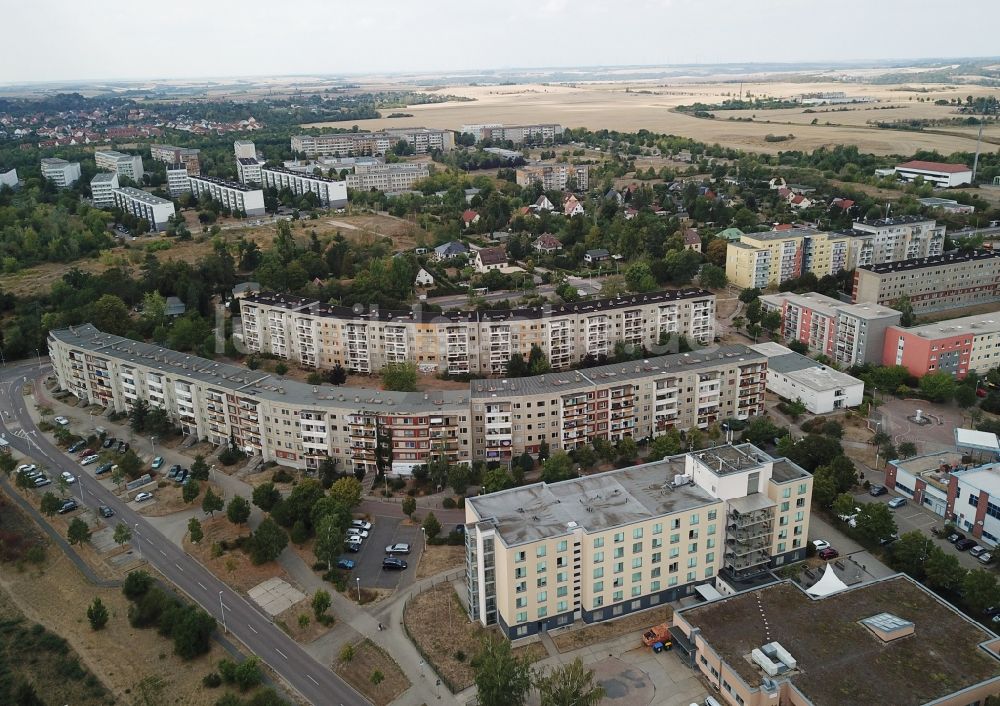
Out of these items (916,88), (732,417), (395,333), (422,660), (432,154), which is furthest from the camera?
(916,88)

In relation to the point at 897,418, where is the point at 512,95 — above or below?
above

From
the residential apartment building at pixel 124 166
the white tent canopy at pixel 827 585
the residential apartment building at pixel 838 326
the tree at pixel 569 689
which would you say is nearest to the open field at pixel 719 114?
the residential apartment building at pixel 124 166

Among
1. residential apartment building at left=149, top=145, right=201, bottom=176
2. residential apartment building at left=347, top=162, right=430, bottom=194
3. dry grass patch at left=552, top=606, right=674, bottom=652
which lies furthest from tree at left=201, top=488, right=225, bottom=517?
residential apartment building at left=149, top=145, right=201, bottom=176

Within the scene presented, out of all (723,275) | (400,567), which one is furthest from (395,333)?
(723,275)

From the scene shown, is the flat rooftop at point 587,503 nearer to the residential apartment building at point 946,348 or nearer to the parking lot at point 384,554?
the parking lot at point 384,554

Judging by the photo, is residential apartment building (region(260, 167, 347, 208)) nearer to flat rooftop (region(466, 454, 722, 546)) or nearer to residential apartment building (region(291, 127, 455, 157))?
residential apartment building (region(291, 127, 455, 157))

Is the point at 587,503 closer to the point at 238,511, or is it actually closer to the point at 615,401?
the point at 615,401

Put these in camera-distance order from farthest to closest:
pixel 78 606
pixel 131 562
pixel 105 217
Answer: pixel 105 217
pixel 131 562
pixel 78 606

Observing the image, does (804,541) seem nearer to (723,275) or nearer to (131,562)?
(131,562)
